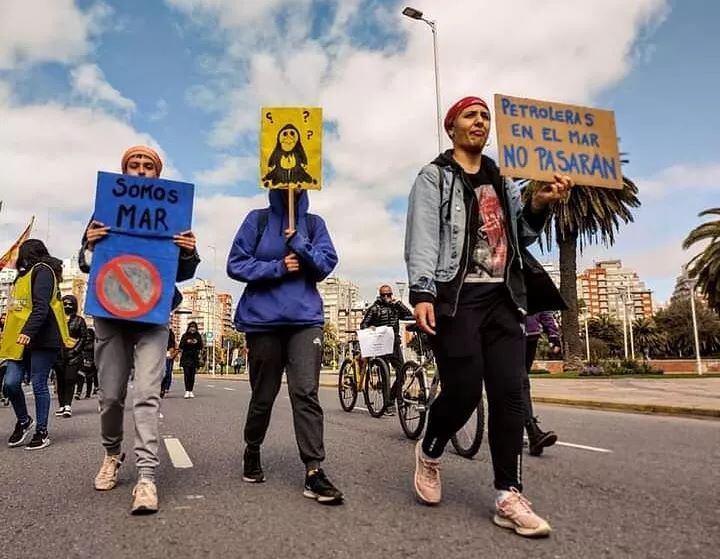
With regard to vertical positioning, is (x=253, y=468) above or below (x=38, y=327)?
below

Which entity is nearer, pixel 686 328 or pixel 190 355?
pixel 190 355

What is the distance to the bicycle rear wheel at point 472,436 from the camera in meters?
5.07

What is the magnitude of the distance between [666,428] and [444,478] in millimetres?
4999

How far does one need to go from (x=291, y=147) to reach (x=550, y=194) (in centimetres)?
170

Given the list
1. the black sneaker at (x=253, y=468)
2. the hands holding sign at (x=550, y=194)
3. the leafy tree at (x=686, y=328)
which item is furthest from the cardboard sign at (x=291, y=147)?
the leafy tree at (x=686, y=328)

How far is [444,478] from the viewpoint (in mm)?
4141

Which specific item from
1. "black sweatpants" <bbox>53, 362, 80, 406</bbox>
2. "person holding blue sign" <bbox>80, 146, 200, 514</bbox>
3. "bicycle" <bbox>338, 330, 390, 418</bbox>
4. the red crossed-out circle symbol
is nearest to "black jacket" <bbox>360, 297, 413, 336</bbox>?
"bicycle" <bbox>338, 330, 390, 418</bbox>

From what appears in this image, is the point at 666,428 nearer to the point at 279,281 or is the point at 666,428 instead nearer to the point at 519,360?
the point at 519,360

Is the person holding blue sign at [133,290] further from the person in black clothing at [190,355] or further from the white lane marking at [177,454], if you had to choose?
the person in black clothing at [190,355]

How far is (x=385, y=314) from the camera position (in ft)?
29.2

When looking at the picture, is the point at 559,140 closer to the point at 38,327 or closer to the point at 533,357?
the point at 533,357

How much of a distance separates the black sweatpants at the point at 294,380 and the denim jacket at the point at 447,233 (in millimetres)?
894

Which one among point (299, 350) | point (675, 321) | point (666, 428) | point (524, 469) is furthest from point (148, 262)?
point (675, 321)

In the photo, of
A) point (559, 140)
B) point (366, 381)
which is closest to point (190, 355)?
point (366, 381)
